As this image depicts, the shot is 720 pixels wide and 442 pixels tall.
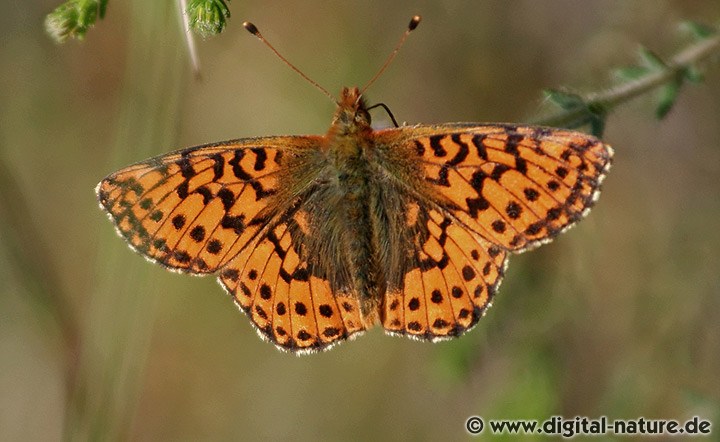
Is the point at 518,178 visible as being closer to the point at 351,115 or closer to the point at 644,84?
the point at 351,115

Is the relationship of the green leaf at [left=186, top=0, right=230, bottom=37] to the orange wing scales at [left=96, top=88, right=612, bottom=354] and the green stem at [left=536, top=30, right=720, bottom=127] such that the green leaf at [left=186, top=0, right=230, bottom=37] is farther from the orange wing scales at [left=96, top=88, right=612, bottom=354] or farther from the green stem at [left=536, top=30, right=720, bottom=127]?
the green stem at [left=536, top=30, right=720, bottom=127]

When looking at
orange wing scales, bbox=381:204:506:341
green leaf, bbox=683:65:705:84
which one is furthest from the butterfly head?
green leaf, bbox=683:65:705:84

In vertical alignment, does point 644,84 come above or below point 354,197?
below

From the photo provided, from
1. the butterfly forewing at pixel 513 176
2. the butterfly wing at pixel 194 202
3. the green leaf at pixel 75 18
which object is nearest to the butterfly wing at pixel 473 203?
the butterfly forewing at pixel 513 176

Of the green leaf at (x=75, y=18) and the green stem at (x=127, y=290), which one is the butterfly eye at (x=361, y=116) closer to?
the green leaf at (x=75, y=18)

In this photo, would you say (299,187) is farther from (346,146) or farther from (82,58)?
(82,58)

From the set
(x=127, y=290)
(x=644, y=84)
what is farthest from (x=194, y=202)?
(x=644, y=84)

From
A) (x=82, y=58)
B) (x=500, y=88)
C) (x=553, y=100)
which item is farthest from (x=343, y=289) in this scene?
(x=82, y=58)
